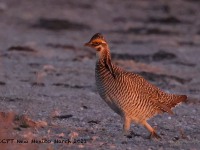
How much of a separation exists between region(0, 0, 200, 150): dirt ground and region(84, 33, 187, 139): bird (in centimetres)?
43

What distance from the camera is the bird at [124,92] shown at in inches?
440

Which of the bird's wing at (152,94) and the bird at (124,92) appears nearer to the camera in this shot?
→ the bird at (124,92)

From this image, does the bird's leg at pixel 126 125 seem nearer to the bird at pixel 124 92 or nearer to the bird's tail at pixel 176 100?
the bird at pixel 124 92

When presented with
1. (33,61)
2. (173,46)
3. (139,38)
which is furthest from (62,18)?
(33,61)

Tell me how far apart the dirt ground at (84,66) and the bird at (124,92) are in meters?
0.43

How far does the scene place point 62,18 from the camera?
32.4 metres

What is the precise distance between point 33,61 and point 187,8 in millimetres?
19891

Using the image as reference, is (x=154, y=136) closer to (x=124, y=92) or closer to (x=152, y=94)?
(x=152, y=94)

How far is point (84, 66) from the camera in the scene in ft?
66.9

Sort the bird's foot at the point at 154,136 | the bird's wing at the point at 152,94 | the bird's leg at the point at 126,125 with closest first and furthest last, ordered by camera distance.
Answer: the bird's leg at the point at 126,125, the bird's wing at the point at 152,94, the bird's foot at the point at 154,136

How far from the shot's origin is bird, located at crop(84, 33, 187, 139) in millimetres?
11164

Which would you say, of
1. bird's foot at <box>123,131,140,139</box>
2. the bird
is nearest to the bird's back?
the bird

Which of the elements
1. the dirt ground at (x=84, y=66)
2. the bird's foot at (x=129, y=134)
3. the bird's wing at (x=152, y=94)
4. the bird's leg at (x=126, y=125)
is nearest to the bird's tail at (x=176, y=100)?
the bird's wing at (x=152, y=94)

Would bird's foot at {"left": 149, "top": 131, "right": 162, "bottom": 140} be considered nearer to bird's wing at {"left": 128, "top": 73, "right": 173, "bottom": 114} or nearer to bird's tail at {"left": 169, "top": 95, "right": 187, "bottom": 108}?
bird's wing at {"left": 128, "top": 73, "right": 173, "bottom": 114}
